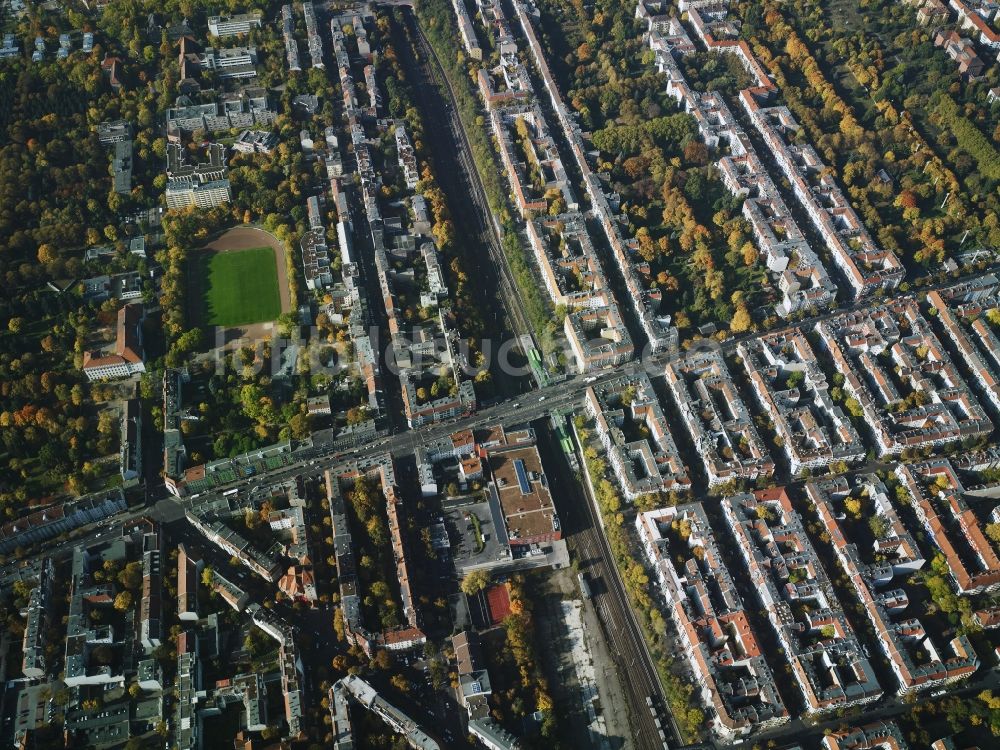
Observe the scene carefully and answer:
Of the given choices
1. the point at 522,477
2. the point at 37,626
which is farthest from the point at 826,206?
the point at 37,626

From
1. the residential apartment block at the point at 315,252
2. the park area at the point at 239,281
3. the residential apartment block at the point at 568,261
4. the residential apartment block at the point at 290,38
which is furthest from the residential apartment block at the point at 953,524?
the residential apartment block at the point at 290,38

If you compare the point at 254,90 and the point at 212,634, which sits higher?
the point at 254,90

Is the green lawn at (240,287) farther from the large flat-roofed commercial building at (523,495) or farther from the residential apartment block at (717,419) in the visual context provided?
the residential apartment block at (717,419)

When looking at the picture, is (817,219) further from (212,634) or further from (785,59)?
(212,634)

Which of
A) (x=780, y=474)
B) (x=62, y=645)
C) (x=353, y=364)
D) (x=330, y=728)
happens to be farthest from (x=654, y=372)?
(x=62, y=645)

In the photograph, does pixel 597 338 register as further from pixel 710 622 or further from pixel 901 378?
pixel 710 622
